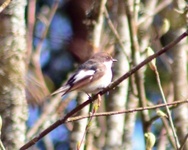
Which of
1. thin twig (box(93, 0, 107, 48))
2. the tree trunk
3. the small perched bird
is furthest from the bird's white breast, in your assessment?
thin twig (box(93, 0, 107, 48))

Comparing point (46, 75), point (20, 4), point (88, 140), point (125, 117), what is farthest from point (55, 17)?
point (20, 4)

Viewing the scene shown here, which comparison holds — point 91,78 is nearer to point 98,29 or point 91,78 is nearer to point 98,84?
point 98,84

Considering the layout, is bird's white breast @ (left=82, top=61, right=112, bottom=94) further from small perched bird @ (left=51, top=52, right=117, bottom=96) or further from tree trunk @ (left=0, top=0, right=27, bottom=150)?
tree trunk @ (left=0, top=0, right=27, bottom=150)

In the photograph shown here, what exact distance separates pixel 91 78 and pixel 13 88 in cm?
52

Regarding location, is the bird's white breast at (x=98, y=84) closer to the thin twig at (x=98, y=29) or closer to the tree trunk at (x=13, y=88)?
the tree trunk at (x=13, y=88)

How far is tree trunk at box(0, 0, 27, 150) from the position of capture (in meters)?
2.44

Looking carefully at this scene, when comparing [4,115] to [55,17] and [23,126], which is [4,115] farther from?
[55,17]

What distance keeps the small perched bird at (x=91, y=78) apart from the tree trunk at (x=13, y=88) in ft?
0.75

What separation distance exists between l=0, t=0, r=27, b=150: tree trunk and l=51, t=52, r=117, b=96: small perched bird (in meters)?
0.23

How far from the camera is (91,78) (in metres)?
2.86

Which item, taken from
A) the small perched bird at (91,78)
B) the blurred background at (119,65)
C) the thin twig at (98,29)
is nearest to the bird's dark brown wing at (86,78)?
the small perched bird at (91,78)

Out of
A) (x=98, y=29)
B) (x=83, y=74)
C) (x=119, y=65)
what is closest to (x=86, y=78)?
(x=83, y=74)

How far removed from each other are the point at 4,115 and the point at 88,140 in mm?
896

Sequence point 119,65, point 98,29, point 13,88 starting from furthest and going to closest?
point 119,65 → point 98,29 → point 13,88
